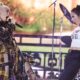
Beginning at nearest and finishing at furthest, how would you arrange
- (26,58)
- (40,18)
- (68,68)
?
(26,58), (68,68), (40,18)

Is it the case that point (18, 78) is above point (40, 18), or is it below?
below

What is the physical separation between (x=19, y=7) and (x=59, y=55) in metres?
0.96

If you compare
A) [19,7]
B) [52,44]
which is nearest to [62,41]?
[52,44]

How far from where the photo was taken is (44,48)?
7.05 metres

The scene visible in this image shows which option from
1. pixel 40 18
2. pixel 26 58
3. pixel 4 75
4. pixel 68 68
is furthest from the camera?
pixel 40 18

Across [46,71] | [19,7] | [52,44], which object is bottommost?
[46,71]

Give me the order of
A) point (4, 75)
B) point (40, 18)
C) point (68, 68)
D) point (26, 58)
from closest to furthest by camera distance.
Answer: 1. point (4, 75)
2. point (26, 58)
3. point (68, 68)
4. point (40, 18)

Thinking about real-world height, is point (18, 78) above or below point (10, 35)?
below

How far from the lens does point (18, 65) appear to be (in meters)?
5.03

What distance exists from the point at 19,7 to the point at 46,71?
1.08 metres

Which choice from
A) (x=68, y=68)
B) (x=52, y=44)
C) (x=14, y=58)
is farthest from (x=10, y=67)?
(x=52, y=44)

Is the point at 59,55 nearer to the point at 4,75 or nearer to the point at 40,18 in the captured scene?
the point at 40,18

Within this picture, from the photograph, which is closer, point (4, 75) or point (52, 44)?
point (4, 75)

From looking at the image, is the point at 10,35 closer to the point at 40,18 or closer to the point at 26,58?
the point at 26,58
